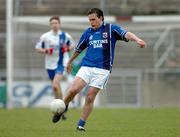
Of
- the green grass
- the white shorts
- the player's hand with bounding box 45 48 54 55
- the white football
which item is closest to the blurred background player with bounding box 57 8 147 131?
the white shorts

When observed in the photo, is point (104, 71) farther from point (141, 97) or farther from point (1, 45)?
point (1, 45)

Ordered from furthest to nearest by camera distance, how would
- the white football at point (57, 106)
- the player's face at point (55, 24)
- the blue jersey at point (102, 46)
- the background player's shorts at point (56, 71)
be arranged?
1. the background player's shorts at point (56, 71)
2. the player's face at point (55, 24)
3. the blue jersey at point (102, 46)
4. the white football at point (57, 106)

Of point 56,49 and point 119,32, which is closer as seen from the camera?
point 119,32

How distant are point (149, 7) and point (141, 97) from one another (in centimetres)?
494

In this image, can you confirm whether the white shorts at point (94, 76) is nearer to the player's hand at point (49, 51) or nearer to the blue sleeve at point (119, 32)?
the blue sleeve at point (119, 32)

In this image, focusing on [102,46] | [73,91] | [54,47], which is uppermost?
[102,46]

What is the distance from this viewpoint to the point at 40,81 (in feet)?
84.4

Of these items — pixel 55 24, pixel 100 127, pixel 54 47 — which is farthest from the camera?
pixel 54 47

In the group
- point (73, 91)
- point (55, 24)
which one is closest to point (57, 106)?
point (73, 91)

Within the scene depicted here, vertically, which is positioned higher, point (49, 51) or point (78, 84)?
point (49, 51)

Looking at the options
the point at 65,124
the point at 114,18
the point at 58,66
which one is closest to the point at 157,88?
the point at 114,18

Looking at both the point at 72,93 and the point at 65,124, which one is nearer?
the point at 72,93

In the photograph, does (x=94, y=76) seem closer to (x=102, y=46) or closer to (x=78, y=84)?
(x=78, y=84)

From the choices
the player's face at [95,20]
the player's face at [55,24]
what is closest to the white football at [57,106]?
the player's face at [95,20]
